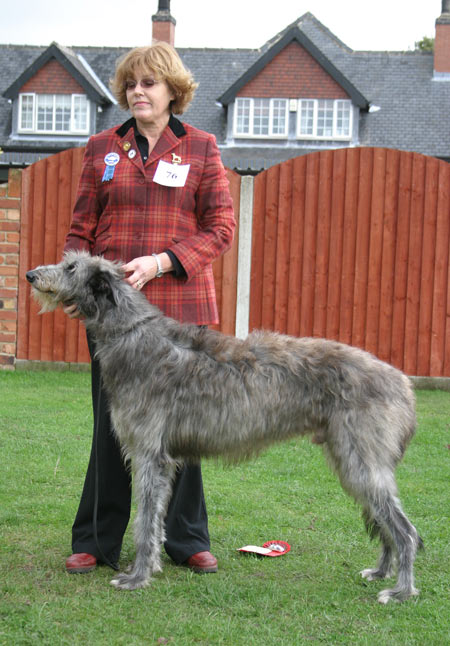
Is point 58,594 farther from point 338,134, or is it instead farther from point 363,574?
point 338,134

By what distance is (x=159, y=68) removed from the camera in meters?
4.20

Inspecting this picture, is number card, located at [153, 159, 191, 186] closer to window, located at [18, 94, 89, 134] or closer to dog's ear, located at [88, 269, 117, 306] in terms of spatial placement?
dog's ear, located at [88, 269, 117, 306]

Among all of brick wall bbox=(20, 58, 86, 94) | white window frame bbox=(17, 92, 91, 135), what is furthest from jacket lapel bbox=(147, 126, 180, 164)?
brick wall bbox=(20, 58, 86, 94)

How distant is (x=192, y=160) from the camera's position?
438 cm

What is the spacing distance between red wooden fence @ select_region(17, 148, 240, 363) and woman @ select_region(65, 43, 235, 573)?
5709mm

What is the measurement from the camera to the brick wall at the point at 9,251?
10.2 metres

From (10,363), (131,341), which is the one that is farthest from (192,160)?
(10,363)

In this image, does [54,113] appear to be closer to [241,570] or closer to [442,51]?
[442,51]

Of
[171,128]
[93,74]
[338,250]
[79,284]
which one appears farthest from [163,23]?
[79,284]

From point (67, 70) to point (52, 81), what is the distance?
66 centimetres

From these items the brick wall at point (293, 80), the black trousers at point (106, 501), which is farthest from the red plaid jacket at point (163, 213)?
the brick wall at point (293, 80)

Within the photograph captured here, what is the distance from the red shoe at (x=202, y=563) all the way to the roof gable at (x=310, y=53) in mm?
22129

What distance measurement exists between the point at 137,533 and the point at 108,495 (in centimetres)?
44

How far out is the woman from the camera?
4270mm
